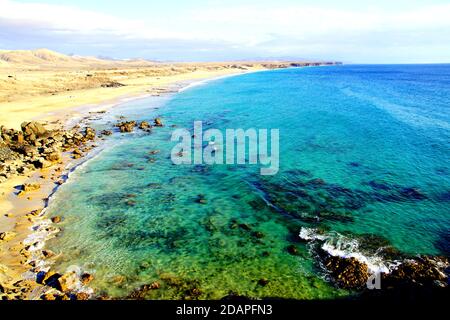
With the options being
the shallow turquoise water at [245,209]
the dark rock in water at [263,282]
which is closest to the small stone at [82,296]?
the shallow turquoise water at [245,209]

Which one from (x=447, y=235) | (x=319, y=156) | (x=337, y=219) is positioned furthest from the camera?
(x=319, y=156)

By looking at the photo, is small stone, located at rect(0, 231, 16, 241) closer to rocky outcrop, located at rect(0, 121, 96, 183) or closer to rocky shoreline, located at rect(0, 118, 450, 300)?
rocky shoreline, located at rect(0, 118, 450, 300)

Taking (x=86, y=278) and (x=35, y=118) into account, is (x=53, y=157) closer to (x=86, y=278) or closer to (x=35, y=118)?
(x=86, y=278)

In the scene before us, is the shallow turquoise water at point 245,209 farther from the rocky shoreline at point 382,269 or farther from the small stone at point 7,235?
the small stone at point 7,235

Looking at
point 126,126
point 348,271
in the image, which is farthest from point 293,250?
point 126,126

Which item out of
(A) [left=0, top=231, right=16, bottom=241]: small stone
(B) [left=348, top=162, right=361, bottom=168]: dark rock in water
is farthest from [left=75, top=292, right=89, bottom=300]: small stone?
(B) [left=348, top=162, right=361, bottom=168]: dark rock in water
